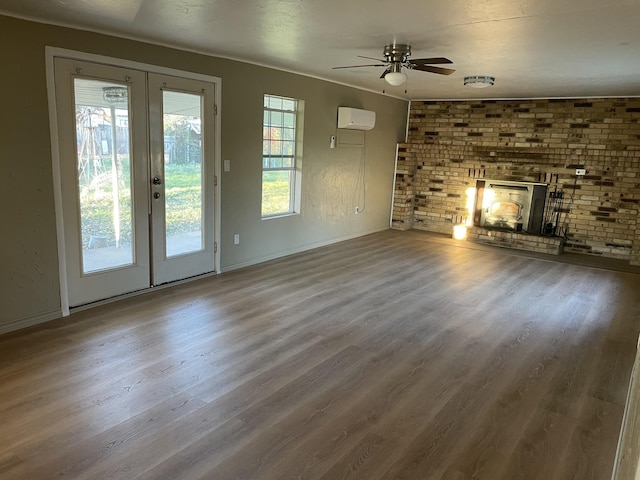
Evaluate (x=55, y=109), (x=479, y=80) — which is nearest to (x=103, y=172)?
(x=55, y=109)

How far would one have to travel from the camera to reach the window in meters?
5.55

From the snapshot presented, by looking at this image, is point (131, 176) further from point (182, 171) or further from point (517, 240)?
point (517, 240)

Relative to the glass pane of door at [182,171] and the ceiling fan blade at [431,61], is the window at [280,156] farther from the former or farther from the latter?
the ceiling fan blade at [431,61]

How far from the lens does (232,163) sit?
16.4 ft

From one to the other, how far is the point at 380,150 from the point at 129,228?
4.70 meters

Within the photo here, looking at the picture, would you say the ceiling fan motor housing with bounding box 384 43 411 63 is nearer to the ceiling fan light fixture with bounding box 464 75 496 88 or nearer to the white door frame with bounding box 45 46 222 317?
the ceiling fan light fixture with bounding box 464 75 496 88

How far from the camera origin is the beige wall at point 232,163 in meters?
3.28

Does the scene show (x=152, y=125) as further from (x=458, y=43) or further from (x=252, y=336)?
(x=458, y=43)

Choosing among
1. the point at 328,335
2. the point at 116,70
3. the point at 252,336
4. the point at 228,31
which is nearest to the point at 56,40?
the point at 116,70

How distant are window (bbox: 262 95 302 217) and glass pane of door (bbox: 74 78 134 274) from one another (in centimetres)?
187

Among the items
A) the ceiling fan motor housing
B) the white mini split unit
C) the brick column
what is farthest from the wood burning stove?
the ceiling fan motor housing

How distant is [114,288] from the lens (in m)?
4.11

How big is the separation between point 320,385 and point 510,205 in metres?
5.58

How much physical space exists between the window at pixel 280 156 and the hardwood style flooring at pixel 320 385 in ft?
4.61
